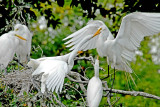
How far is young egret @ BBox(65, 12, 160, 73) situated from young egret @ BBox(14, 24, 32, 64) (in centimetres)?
82

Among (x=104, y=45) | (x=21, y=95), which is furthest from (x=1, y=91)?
(x=104, y=45)

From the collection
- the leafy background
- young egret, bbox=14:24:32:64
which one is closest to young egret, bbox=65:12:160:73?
the leafy background

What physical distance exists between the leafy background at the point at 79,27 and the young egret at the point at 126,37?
1.04 feet

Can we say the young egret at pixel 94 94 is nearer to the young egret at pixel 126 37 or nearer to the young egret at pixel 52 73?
the young egret at pixel 52 73

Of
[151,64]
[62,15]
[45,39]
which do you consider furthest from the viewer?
[62,15]

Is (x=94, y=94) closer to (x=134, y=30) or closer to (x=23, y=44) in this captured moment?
(x=134, y=30)

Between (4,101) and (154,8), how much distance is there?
7.23 ft

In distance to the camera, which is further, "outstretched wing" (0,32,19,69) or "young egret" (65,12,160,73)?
"outstretched wing" (0,32,19,69)

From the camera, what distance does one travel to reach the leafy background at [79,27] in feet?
13.6

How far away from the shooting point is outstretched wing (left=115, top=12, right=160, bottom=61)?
3.54m

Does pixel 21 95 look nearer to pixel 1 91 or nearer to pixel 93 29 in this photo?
pixel 1 91

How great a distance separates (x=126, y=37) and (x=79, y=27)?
2.46m

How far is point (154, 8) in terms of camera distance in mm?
4062

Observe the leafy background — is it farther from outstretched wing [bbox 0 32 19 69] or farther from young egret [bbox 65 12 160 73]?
young egret [bbox 65 12 160 73]
